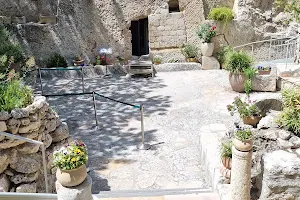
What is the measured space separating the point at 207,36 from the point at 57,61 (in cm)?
524

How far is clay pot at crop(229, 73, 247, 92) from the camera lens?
362 inches

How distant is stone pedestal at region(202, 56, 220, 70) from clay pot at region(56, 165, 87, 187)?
841 cm

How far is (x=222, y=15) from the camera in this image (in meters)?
11.7

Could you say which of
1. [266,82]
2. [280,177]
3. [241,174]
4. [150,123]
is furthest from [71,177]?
[266,82]

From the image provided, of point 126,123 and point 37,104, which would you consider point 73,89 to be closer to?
point 126,123

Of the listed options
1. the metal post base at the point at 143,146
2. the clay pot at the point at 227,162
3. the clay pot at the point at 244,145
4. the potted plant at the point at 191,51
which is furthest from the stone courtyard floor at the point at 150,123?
the clay pot at the point at 244,145

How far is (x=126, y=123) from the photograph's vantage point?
767 cm

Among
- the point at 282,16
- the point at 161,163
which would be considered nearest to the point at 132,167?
the point at 161,163

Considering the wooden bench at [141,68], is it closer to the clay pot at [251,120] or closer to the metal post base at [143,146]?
the metal post base at [143,146]

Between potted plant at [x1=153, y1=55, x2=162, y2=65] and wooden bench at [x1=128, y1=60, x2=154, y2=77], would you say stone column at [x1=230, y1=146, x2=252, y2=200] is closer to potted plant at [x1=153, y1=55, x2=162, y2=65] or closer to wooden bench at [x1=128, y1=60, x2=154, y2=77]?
wooden bench at [x1=128, y1=60, x2=154, y2=77]

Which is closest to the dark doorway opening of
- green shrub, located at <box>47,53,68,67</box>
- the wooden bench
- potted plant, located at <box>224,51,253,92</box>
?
the wooden bench

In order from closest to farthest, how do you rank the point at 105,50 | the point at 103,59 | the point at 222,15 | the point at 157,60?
the point at 222,15, the point at 105,50, the point at 103,59, the point at 157,60

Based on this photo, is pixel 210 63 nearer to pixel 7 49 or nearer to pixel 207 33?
pixel 207 33

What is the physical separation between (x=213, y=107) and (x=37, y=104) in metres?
4.70
